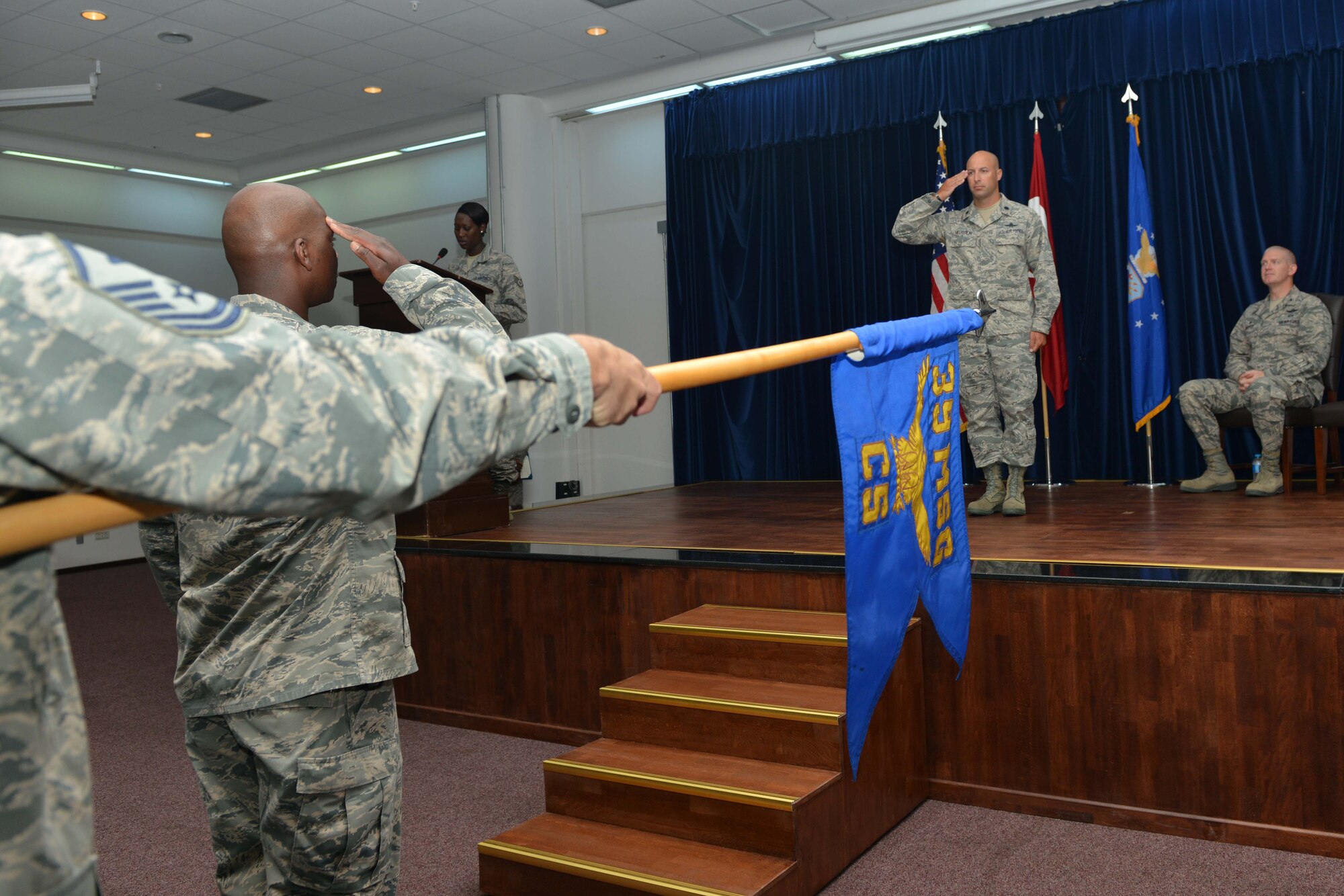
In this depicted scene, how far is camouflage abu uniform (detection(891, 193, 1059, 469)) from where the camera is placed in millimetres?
4590

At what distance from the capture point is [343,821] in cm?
136

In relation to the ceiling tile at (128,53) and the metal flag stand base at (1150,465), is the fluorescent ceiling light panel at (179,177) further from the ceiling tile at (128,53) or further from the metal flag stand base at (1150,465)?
the metal flag stand base at (1150,465)

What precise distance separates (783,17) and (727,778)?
5.25 m

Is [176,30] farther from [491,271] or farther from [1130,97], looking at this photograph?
[1130,97]

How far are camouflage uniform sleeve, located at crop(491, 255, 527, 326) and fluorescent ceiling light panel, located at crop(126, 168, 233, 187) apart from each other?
4.22 meters

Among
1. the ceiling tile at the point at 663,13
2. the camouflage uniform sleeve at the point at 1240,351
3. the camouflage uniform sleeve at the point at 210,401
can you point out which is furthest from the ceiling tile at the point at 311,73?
the camouflage uniform sleeve at the point at 210,401

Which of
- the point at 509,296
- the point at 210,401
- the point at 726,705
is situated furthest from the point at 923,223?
the point at 210,401

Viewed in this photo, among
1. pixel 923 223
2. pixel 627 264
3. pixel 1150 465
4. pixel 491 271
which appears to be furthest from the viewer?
pixel 627 264

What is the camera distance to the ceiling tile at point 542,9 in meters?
5.92

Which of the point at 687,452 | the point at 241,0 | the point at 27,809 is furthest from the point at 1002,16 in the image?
the point at 27,809

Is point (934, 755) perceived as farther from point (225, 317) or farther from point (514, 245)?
point (514, 245)

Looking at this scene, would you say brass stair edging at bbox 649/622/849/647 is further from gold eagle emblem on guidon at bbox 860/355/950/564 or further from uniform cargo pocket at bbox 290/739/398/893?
uniform cargo pocket at bbox 290/739/398/893

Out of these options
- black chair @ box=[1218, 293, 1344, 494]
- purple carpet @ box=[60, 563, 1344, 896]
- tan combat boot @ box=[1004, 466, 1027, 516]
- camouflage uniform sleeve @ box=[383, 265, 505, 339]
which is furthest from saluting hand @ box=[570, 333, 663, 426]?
black chair @ box=[1218, 293, 1344, 494]

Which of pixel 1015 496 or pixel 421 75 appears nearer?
pixel 1015 496
